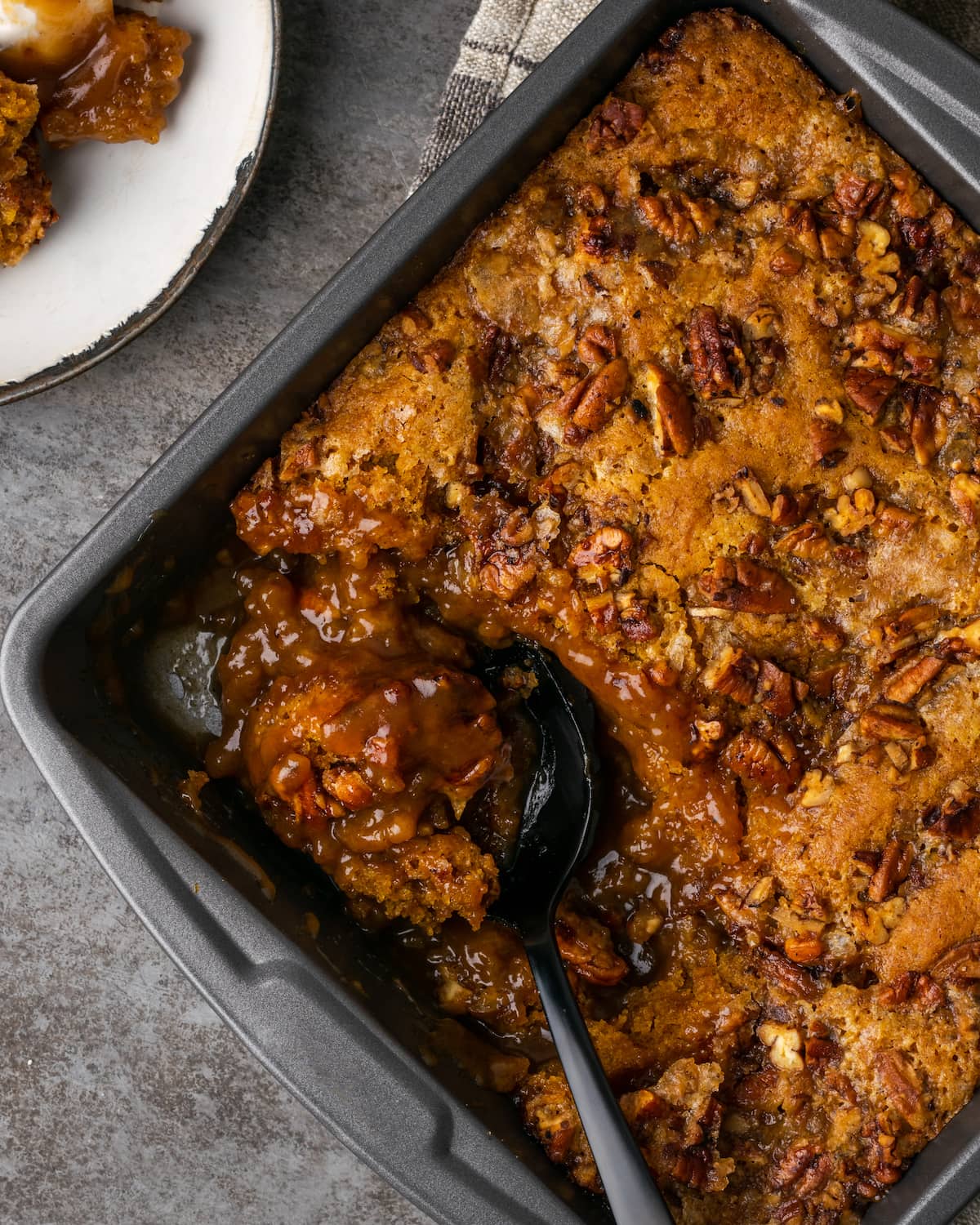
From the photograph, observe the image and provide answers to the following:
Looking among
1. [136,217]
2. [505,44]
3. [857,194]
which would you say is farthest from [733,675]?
[136,217]

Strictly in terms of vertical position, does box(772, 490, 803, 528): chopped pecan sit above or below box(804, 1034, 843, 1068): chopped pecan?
above

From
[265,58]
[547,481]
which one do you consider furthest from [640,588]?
[265,58]

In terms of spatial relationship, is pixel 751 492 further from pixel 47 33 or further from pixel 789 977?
pixel 47 33

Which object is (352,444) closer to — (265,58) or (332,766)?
(332,766)

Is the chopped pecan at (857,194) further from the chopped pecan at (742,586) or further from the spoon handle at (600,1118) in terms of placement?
the spoon handle at (600,1118)

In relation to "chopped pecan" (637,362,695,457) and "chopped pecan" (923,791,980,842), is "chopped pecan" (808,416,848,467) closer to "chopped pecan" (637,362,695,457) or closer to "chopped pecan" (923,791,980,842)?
"chopped pecan" (637,362,695,457)

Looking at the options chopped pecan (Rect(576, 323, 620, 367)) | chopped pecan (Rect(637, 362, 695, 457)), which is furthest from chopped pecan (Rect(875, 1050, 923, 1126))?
chopped pecan (Rect(576, 323, 620, 367))
